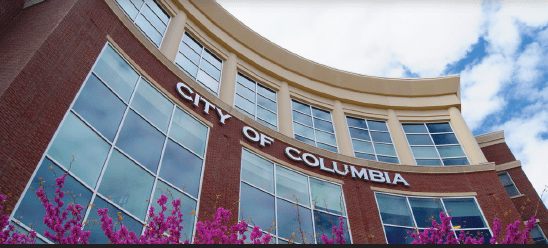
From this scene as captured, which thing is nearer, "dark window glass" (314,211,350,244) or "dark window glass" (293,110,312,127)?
"dark window glass" (314,211,350,244)

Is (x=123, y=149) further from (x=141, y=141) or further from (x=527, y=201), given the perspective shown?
(x=527, y=201)

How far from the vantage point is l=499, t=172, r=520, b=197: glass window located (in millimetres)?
23547

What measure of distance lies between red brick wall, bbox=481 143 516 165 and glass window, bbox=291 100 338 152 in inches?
472

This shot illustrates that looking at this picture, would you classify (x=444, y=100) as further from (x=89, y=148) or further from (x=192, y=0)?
(x=89, y=148)

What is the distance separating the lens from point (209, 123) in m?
15.6

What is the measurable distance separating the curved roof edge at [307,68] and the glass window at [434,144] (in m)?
2.46

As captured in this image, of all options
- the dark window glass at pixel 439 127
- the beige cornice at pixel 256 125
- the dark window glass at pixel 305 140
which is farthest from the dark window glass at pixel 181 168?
A: the dark window glass at pixel 439 127

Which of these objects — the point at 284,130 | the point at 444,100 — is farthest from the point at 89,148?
the point at 444,100

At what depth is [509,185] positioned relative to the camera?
944 inches

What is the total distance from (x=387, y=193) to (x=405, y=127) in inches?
273

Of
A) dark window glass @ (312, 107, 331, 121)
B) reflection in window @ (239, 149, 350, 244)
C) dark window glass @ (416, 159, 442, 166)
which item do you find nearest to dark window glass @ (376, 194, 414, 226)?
reflection in window @ (239, 149, 350, 244)

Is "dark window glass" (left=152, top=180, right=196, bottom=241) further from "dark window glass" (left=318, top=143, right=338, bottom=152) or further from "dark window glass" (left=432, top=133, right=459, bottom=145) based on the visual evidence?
"dark window glass" (left=432, top=133, right=459, bottom=145)

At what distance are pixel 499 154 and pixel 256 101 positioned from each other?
17165 mm

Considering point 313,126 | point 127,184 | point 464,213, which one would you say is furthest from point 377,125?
point 127,184
